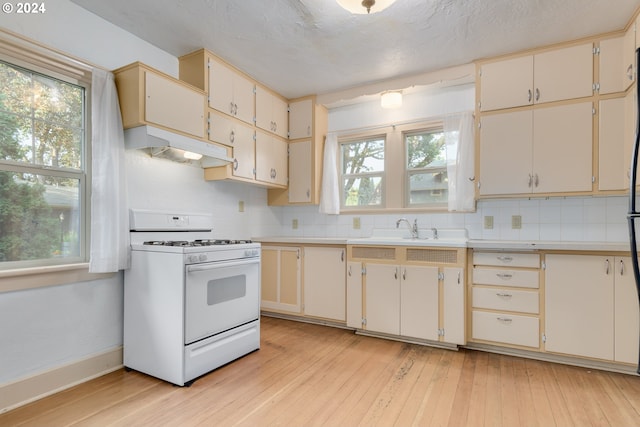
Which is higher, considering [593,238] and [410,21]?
[410,21]

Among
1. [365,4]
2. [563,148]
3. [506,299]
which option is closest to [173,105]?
[365,4]

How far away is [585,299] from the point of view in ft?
7.94

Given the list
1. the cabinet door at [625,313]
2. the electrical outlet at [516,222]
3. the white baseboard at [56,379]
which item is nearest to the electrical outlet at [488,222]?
the electrical outlet at [516,222]

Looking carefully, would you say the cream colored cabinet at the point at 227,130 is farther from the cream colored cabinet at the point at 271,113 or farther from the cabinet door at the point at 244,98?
the cream colored cabinet at the point at 271,113

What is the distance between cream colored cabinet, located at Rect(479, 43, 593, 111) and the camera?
264cm

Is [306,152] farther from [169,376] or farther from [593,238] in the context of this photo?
[593,238]

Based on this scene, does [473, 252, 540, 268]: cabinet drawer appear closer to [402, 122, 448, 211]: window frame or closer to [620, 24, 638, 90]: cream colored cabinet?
[402, 122, 448, 211]: window frame

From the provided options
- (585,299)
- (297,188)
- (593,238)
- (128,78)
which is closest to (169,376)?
(128,78)

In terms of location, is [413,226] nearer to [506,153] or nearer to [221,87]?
[506,153]

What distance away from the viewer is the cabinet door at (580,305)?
93.0 inches

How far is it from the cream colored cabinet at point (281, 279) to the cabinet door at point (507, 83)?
2.29 m

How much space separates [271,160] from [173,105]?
1.30 m

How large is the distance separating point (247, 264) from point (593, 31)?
3217 mm

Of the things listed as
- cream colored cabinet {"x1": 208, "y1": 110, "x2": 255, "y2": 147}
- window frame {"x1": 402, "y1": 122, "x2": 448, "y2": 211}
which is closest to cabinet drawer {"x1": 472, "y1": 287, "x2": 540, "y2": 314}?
window frame {"x1": 402, "y1": 122, "x2": 448, "y2": 211}
